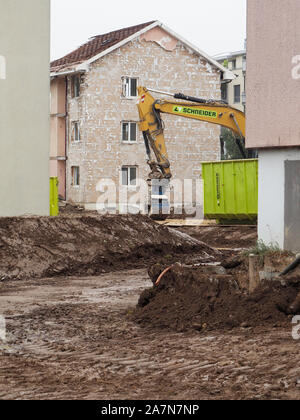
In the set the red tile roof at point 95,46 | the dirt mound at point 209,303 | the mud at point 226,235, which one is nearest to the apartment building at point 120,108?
the red tile roof at point 95,46

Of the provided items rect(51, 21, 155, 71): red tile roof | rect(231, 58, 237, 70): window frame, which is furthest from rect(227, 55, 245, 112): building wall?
rect(51, 21, 155, 71): red tile roof

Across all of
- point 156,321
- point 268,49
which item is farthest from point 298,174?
point 156,321

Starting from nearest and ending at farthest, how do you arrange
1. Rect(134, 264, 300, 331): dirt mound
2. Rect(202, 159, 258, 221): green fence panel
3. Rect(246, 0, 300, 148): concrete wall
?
Rect(134, 264, 300, 331): dirt mound → Rect(246, 0, 300, 148): concrete wall → Rect(202, 159, 258, 221): green fence panel

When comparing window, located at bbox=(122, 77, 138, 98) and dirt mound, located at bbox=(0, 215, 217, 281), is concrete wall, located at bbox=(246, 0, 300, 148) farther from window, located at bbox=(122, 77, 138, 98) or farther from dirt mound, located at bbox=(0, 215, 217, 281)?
window, located at bbox=(122, 77, 138, 98)

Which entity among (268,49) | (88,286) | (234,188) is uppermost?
(268,49)

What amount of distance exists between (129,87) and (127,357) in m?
33.5

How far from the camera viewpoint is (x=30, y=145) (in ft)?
71.6

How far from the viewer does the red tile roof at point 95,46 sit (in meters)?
41.4

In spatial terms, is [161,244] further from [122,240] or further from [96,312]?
[96,312]

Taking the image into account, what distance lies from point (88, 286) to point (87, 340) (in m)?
5.79

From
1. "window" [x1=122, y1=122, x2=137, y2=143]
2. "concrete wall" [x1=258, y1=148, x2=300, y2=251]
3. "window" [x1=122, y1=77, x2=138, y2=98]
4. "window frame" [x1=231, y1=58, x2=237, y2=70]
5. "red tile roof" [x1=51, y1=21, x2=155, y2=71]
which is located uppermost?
"window frame" [x1=231, y1=58, x2=237, y2=70]

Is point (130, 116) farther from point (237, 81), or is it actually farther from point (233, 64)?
point (233, 64)

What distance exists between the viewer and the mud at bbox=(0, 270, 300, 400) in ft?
22.3

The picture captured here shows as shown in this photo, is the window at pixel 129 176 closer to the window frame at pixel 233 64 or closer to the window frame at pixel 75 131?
the window frame at pixel 75 131
